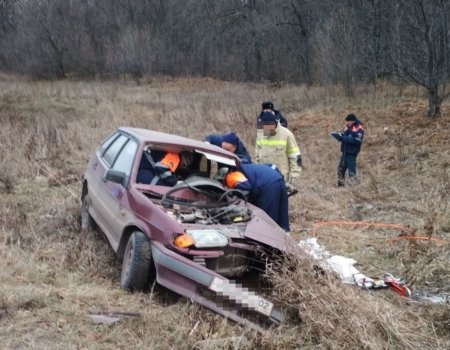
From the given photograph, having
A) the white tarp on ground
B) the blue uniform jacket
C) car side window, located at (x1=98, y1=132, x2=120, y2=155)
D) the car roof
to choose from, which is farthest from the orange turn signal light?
the blue uniform jacket

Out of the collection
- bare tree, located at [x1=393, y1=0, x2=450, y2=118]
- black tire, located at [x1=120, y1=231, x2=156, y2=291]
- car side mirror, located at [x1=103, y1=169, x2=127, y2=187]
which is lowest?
black tire, located at [x1=120, y1=231, x2=156, y2=291]

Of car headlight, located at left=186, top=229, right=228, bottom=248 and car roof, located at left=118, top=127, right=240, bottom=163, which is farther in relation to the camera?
car roof, located at left=118, top=127, right=240, bottom=163

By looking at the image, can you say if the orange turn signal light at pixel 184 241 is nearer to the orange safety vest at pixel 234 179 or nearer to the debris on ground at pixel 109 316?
the debris on ground at pixel 109 316

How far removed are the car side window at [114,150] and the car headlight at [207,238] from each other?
7.00 feet

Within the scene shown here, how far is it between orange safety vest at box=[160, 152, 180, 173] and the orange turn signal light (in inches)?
59.7

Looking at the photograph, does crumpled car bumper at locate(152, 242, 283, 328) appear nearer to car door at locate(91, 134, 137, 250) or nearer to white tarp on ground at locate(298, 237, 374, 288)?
white tarp on ground at locate(298, 237, 374, 288)

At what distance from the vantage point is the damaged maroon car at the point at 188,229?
162 inches

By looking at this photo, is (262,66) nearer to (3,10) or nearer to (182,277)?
(3,10)

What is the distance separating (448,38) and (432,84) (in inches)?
80.5

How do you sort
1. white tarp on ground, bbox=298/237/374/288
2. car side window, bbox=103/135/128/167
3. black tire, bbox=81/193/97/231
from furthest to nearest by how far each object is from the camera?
black tire, bbox=81/193/97/231, car side window, bbox=103/135/128/167, white tarp on ground, bbox=298/237/374/288

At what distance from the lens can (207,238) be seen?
14.8ft

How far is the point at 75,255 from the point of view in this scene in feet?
18.4

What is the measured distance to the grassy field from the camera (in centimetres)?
387

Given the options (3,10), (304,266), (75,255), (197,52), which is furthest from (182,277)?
(3,10)
